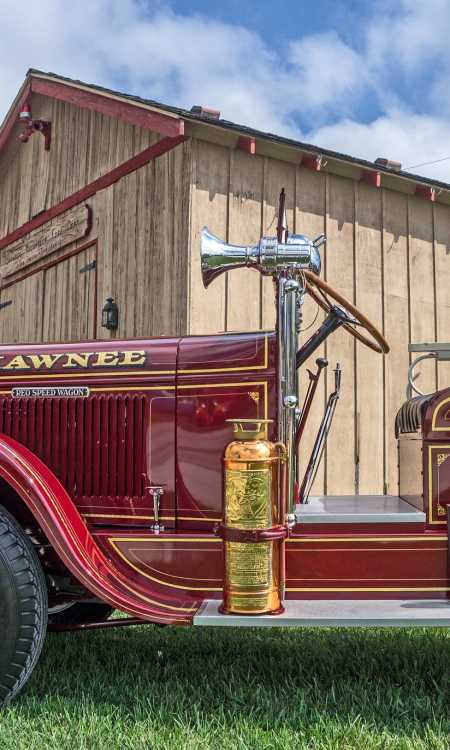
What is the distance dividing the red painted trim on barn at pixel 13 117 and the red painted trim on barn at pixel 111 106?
0.20 metres

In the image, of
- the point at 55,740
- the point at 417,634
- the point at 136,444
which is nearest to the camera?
the point at 55,740

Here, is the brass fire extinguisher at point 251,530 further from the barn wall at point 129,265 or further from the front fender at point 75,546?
the barn wall at point 129,265

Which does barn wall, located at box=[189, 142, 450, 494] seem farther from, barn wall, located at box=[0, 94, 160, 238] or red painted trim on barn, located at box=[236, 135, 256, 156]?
barn wall, located at box=[0, 94, 160, 238]

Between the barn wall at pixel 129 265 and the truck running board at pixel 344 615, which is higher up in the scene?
the barn wall at pixel 129 265

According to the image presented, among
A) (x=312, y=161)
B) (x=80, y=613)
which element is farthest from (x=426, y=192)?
(x=80, y=613)

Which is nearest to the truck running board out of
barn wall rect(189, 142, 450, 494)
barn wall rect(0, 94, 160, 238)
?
barn wall rect(189, 142, 450, 494)

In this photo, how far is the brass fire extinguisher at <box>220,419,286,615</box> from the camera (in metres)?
2.79

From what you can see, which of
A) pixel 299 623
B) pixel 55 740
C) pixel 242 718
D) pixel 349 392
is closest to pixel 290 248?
pixel 299 623

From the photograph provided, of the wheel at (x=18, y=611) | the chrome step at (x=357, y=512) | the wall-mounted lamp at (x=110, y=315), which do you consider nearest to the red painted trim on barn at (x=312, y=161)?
the wall-mounted lamp at (x=110, y=315)

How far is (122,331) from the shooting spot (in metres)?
7.23

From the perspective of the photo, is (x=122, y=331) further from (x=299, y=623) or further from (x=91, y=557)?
(x=299, y=623)

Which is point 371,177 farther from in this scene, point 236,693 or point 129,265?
point 236,693

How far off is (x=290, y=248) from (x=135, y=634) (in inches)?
99.1

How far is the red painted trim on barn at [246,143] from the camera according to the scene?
634 cm
